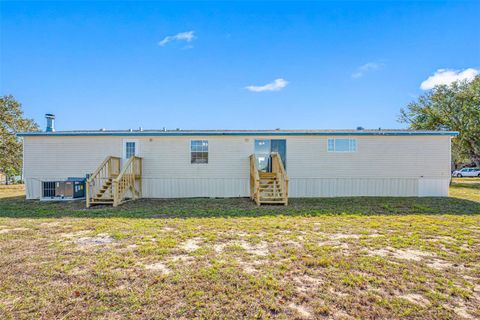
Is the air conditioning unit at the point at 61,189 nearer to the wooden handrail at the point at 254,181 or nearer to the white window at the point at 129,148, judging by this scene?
the white window at the point at 129,148

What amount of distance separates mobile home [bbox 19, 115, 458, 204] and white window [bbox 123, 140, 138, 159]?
45mm

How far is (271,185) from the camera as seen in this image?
9.66 m

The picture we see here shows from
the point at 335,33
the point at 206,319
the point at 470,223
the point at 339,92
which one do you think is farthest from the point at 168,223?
the point at 339,92

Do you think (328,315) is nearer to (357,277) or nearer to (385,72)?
(357,277)

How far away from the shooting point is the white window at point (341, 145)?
10695 millimetres

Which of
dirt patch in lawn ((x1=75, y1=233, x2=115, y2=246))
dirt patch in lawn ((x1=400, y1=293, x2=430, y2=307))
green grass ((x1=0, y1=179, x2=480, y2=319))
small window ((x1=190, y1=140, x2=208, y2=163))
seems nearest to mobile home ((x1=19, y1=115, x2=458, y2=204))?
small window ((x1=190, y1=140, x2=208, y2=163))

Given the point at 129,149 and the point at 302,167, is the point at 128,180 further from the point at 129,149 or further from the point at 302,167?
the point at 302,167

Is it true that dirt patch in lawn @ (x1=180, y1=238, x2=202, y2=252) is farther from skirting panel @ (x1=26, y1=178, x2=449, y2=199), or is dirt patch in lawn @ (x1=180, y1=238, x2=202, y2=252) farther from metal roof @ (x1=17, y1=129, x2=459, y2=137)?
metal roof @ (x1=17, y1=129, x2=459, y2=137)

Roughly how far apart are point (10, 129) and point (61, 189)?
18.0 metres

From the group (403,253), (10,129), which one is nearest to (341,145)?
(403,253)

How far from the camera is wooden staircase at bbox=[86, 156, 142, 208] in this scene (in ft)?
28.6

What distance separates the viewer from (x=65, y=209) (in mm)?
8055

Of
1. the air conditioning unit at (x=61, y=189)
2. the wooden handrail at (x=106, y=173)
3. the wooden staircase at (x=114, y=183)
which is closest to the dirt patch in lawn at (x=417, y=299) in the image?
the wooden staircase at (x=114, y=183)

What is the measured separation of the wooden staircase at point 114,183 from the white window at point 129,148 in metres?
0.39
